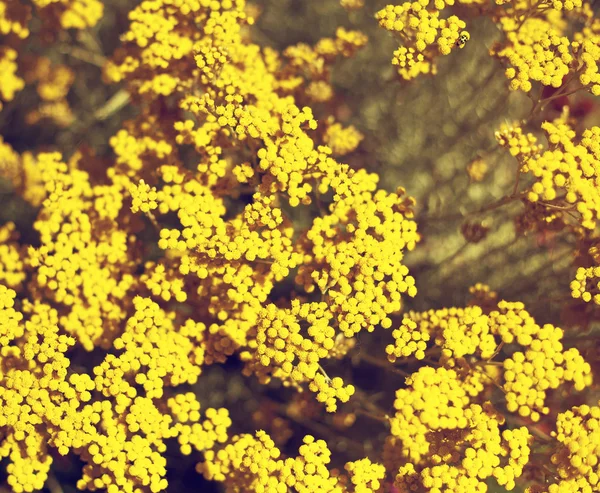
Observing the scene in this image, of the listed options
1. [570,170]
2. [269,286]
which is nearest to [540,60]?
[570,170]

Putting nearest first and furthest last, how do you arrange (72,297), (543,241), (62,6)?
(72,297), (62,6), (543,241)

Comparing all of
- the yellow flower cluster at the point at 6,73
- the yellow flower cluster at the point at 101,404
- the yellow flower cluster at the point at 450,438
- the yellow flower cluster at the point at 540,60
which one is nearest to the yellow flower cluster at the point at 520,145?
the yellow flower cluster at the point at 540,60

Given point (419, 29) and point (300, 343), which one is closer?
point (300, 343)

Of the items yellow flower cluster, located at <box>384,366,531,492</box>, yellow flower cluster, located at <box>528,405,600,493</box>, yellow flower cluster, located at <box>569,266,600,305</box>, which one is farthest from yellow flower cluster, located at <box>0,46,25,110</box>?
yellow flower cluster, located at <box>528,405,600,493</box>

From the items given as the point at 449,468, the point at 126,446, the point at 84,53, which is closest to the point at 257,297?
the point at 126,446

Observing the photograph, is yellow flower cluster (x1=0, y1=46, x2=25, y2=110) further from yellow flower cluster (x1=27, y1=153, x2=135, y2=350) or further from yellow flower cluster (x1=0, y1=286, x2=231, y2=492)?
yellow flower cluster (x1=0, y1=286, x2=231, y2=492)

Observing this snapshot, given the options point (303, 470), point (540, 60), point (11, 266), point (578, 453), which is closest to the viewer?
point (578, 453)

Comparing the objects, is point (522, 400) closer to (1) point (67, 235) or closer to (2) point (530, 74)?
(2) point (530, 74)

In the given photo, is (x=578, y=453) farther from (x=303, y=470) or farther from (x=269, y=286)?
(x=269, y=286)

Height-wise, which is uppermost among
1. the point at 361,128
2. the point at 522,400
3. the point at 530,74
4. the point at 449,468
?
the point at 361,128
